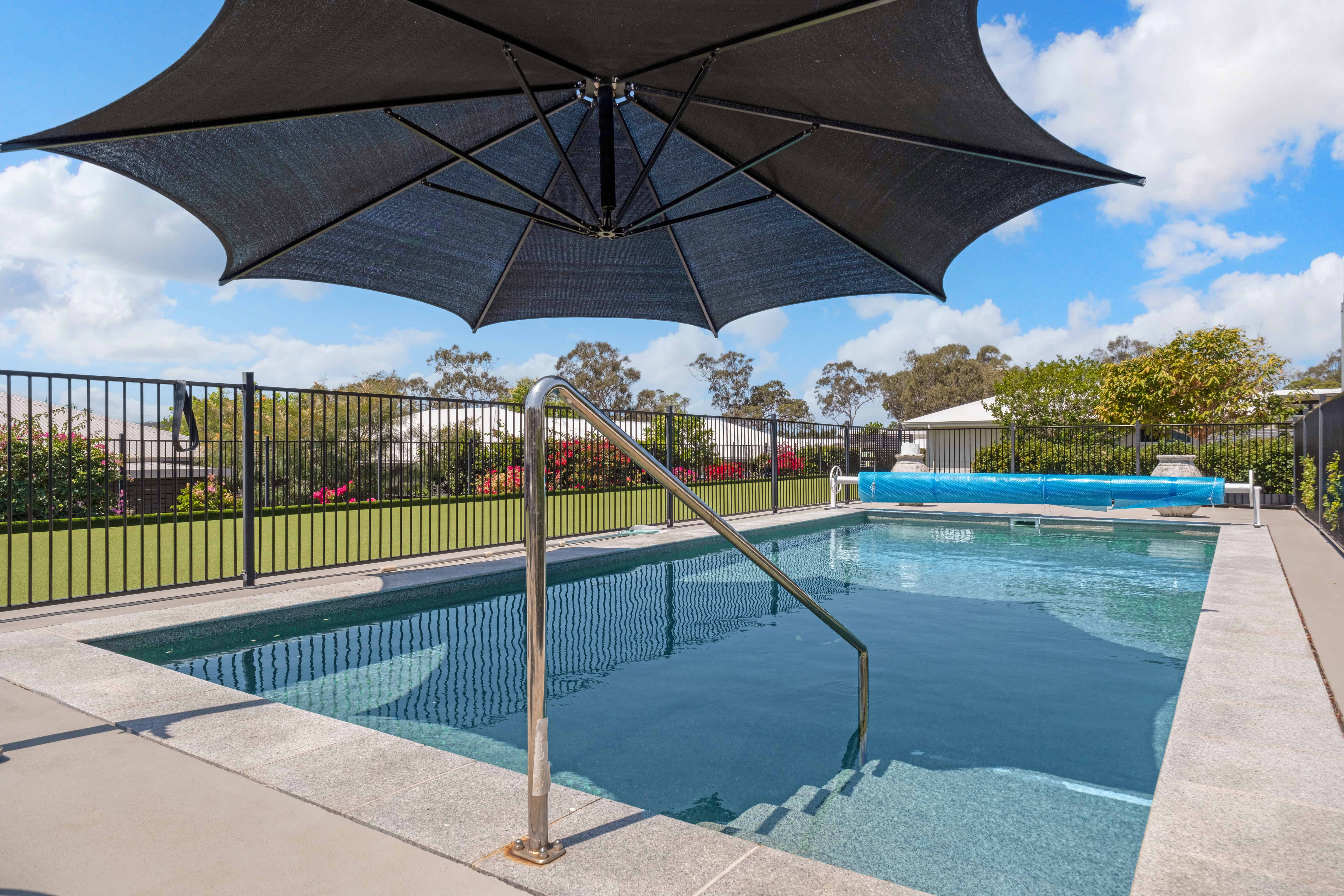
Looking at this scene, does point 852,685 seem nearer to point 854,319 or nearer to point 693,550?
point 693,550

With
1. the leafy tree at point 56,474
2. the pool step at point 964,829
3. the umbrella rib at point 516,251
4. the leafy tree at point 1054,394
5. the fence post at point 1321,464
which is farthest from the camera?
the leafy tree at point 1054,394

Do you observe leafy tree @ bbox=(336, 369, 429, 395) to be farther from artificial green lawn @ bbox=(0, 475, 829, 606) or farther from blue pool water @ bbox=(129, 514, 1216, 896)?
blue pool water @ bbox=(129, 514, 1216, 896)

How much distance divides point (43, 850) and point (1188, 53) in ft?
91.9

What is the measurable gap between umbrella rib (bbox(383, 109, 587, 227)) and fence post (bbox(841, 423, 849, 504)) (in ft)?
33.8

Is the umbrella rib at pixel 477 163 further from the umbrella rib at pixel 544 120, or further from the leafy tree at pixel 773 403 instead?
the leafy tree at pixel 773 403

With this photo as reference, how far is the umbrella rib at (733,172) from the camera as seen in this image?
3686mm

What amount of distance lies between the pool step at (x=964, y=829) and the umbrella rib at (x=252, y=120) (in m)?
3.35

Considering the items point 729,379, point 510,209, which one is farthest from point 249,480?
point 729,379

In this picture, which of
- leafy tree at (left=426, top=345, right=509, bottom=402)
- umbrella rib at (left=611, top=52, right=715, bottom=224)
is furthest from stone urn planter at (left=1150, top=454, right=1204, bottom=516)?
leafy tree at (left=426, top=345, right=509, bottom=402)

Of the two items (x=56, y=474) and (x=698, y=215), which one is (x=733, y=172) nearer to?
(x=698, y=215)

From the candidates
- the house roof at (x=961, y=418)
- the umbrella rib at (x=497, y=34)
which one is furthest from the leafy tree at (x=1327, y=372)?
the umbrella rib at (x=497, y=34)

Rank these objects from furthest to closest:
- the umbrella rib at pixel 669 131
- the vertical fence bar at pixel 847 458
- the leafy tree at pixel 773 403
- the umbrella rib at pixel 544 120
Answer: the leafy tree at pixel 773 403 < the vertical fence bar at pixel 847 458 < the umbrella rib at pixel 669 131 < the umbrella rib at pixel 544 120

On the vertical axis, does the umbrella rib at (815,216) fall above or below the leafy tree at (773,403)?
below

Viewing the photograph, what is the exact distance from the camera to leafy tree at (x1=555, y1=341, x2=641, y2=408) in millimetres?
47469
